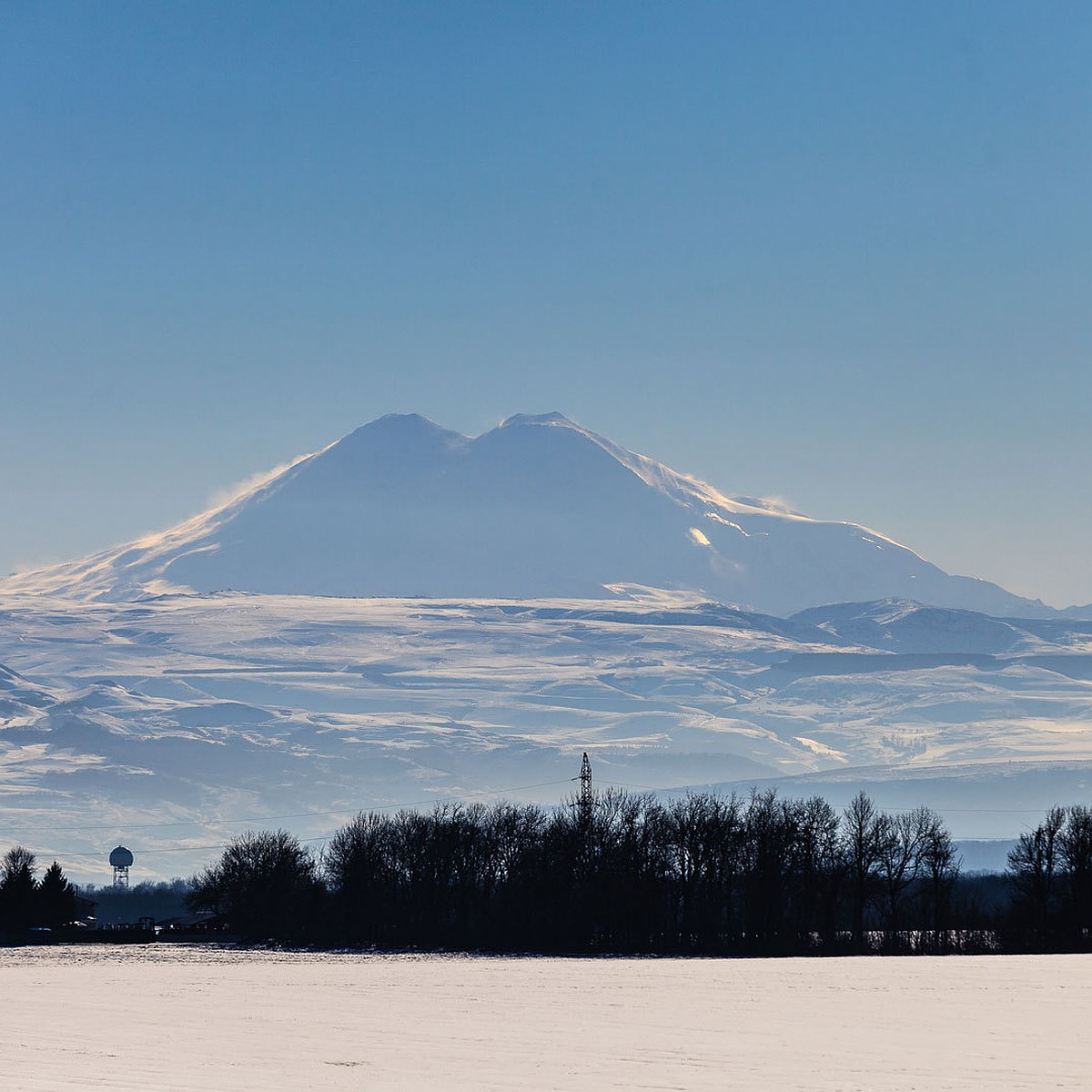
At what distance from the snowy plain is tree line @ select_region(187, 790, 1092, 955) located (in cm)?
2956

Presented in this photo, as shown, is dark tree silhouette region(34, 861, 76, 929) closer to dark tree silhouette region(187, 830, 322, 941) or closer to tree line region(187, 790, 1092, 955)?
dark tree silhouette region(187, 830, 322, 941)

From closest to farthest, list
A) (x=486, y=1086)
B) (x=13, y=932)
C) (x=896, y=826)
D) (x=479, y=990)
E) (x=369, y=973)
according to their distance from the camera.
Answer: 1. (x=486, y=1086)
2. (x=479, y=990)
3. (x=369, y=973)
4. (x=13, y=932)
5. (x=896, y=826)

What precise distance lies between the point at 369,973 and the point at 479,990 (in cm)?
1432

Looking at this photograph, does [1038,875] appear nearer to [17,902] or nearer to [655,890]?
[655,890]

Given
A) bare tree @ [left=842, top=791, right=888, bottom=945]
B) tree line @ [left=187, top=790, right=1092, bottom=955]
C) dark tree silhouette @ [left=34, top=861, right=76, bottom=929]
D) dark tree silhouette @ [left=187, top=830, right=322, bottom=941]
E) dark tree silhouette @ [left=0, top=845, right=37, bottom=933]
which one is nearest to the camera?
tree line @ [left=187, top=790, right=1092, bottom=955]

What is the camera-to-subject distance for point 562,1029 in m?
38.7

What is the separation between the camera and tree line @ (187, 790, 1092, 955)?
96.1 metres

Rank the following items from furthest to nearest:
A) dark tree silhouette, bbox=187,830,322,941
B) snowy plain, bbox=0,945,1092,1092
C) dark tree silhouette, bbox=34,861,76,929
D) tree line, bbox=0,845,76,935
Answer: dark tree silhouette, bbox=34,861,76,929, tree line, bbox=0,845,76,935, dark tree silhouette, bbox=187,830,322,941, snowy plain, bbox=0,945,1092,1092

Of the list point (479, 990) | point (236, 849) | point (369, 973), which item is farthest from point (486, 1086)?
point (236, 849)

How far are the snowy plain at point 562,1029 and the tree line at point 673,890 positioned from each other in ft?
97.0

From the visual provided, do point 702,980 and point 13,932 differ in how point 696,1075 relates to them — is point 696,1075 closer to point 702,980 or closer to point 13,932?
point 702,980

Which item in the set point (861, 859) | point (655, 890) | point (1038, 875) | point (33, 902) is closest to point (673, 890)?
point (655, 890)

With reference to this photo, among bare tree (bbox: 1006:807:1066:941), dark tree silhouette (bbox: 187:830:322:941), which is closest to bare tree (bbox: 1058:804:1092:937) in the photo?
bare tree (bbox: 1006:807:1066:941)

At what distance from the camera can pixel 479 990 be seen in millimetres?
53625
